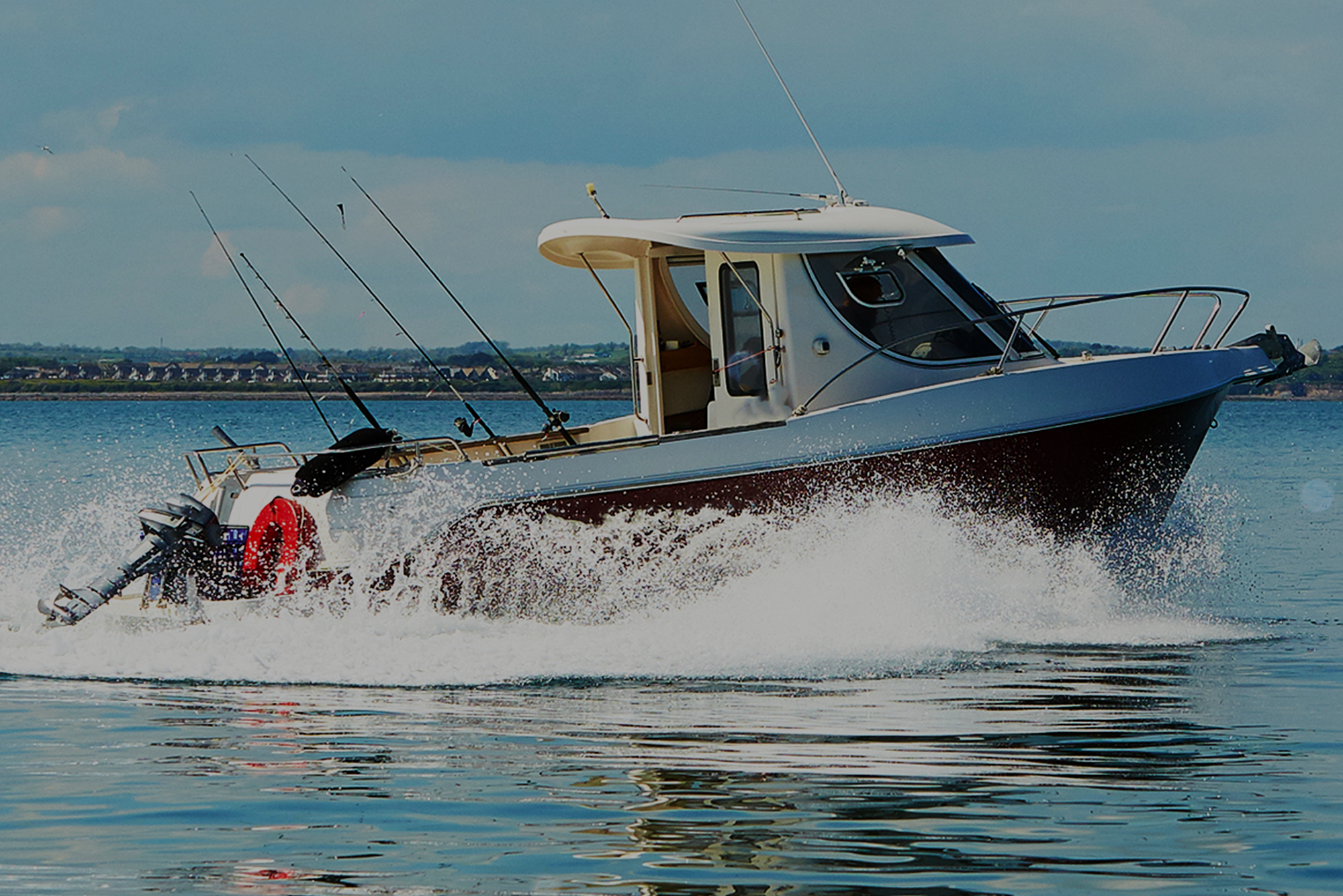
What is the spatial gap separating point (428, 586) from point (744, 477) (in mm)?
2196

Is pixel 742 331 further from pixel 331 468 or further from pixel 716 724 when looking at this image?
pixel 716 724

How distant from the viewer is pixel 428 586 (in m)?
10.0

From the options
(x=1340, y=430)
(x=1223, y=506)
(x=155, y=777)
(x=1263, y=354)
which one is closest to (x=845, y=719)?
(x=155, y=777)

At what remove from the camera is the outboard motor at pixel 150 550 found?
9.70 m

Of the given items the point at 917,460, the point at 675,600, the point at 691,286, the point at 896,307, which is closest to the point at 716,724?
the point at 675,600

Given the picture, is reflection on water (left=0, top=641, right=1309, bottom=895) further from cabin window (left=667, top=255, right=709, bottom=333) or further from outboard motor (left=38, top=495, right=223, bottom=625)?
cabin window (left=667, top=255, right=709, bottom=333)

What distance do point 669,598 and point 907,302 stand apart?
8.27 ft

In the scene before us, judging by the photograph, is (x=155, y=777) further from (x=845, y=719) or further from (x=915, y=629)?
(x=915, y=629)

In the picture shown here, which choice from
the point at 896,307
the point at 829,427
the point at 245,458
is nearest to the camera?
the point at 829,427

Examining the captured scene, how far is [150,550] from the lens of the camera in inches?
390

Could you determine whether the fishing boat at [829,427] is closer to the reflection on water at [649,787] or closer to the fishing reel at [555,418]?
the fishing reel at [555,418]

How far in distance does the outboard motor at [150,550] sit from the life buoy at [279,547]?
Answer: 0.25m

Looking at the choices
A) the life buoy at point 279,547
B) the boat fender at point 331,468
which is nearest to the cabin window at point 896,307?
the boat fender at point 331,468

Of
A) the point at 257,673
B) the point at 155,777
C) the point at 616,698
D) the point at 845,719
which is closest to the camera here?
the point at 155,777
